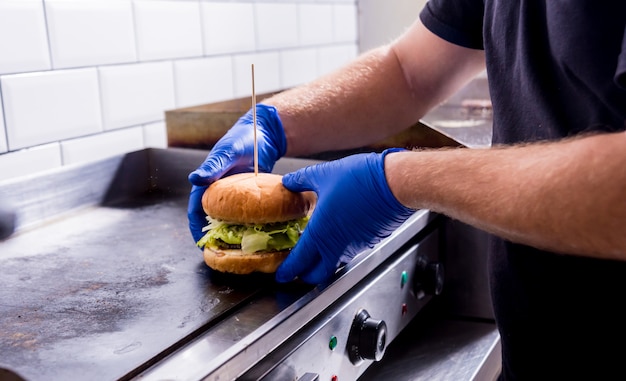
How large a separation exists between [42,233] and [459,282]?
33.2 inches

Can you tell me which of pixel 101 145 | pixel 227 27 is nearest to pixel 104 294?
pixel 101 145

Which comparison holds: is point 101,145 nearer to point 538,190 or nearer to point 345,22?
point 538,190

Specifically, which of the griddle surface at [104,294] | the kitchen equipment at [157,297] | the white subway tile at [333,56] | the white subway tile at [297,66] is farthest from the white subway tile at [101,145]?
the white subway tile at [333,56]

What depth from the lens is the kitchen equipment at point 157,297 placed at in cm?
72

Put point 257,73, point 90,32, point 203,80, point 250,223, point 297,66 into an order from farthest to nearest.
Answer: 1. point 297,66
2. point 257,73
3. point 203,80
4. point 90,32
5. point 250,223

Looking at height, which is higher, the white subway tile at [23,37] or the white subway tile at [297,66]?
the white subway tile at [23,37]

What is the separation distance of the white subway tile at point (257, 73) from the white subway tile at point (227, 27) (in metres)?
0.04

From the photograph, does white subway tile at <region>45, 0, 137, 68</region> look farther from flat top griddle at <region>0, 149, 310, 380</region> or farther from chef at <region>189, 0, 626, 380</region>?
chef at <region>189, 0, 626, 380</region>

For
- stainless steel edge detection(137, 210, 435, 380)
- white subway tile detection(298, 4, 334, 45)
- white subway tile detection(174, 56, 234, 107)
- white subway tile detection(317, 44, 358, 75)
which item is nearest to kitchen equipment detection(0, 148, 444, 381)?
Result: stainless steel edge detection(137, 210, 435, 380)

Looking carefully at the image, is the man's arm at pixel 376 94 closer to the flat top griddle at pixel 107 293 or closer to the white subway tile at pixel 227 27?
the flat top griddle at pixel 107 293

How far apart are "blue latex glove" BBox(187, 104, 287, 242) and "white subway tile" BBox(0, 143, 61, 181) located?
0.47m

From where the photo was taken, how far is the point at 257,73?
2.20 metres

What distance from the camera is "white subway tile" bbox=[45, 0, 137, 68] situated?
1.48 metres

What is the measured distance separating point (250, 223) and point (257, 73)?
1.29 meters
